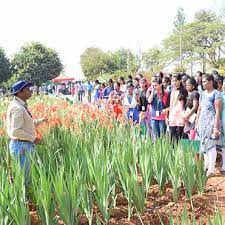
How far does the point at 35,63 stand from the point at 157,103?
36.7 m

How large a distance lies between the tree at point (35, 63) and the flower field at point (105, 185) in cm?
3817

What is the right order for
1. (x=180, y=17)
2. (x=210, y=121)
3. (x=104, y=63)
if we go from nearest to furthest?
(x=210, y=121), (x=104, y=63), (x=180, y=17)

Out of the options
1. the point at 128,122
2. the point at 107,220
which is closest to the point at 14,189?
the point at 107,220

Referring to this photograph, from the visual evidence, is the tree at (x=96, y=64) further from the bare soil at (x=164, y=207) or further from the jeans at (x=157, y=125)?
the bare soil at (x=164, y=207)

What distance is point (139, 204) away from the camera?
3.24 m

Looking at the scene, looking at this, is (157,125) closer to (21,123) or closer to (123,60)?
(21,123)

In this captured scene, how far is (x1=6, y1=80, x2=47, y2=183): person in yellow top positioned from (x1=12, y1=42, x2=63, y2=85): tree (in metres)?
38.3

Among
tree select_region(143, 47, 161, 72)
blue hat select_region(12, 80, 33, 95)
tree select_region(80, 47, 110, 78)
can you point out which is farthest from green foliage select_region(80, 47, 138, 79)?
blue hat select_region(12, 80, 33, 95)

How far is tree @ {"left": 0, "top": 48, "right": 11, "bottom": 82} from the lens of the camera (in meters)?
40.2

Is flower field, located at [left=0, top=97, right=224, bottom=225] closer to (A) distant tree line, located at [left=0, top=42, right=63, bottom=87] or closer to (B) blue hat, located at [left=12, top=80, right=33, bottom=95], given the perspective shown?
(B) blue hat, located at [left=12, top=80, right=33, bottom=95]

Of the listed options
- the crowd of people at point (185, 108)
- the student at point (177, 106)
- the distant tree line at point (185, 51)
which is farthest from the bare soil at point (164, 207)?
the distant tree line at point (185, 51)

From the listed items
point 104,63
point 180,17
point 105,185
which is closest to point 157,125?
point 105,185

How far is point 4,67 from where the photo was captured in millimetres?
40375

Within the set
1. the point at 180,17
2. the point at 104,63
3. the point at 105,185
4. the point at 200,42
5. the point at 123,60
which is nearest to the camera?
the point at 105,185
